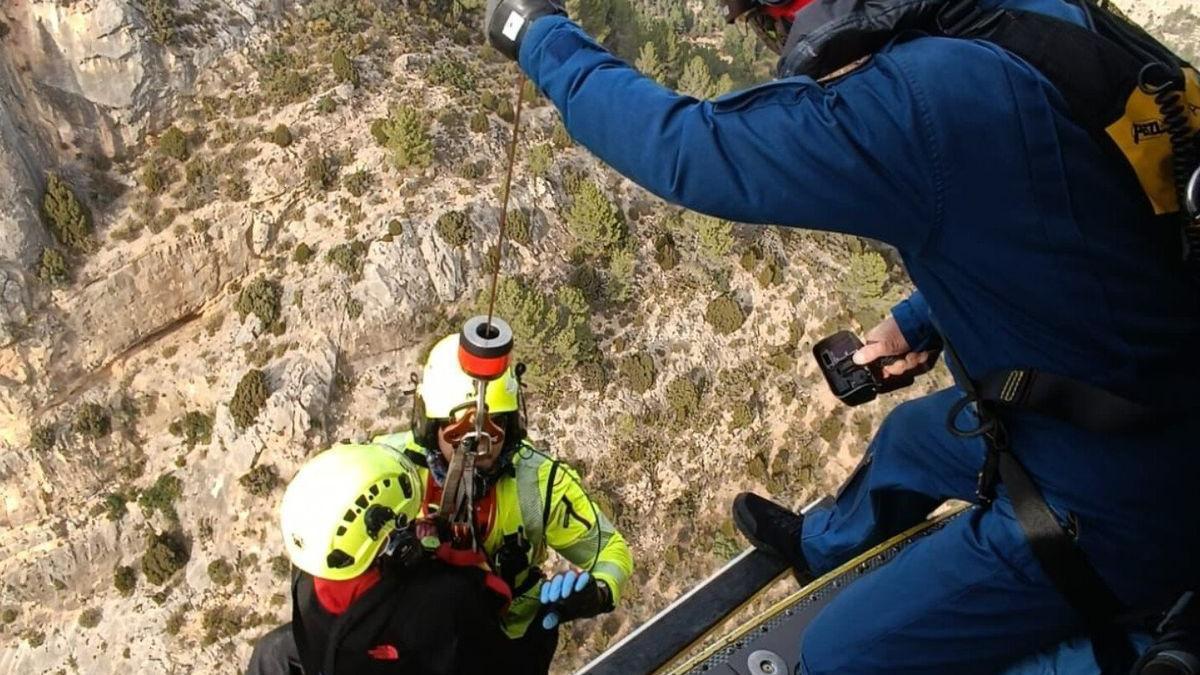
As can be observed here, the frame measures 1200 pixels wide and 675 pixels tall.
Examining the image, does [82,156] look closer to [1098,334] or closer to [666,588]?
[666,588]

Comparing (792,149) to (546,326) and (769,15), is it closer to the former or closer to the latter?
(769,15)

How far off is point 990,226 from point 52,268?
82.1 feet

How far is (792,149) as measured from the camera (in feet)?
7.18

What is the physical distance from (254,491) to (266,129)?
11.5 metres

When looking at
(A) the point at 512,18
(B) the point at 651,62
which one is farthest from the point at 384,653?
(B) the point at 651,62

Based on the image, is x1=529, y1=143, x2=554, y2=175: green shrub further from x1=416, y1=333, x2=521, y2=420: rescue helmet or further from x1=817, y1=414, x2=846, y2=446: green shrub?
x1=416, y1=333, x2=521, y2=420: rescue helmet

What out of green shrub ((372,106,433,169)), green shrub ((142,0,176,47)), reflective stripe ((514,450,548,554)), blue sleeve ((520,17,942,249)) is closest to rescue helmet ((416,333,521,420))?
reflective stripe ((514,450,548,554))

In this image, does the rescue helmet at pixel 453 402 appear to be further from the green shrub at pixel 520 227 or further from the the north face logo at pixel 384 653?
the green shrub at pixel 520 227

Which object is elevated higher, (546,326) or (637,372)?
(546,326)

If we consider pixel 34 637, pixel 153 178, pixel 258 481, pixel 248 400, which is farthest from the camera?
pixel 153 178

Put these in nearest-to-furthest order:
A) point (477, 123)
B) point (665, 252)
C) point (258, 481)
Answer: point (258, 481) → point (477, 123) → point (665, 252)

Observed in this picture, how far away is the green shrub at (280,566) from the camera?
22.5 metres

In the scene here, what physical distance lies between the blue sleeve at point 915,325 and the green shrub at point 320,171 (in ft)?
77.7

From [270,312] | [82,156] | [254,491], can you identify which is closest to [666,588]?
[254,491]
